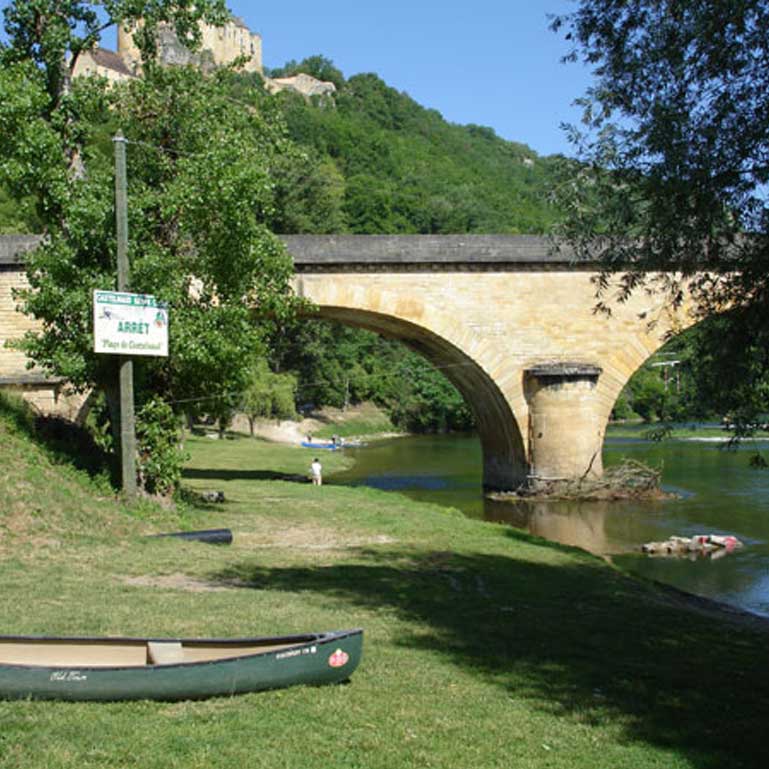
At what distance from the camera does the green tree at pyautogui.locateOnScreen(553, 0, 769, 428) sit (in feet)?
23.6

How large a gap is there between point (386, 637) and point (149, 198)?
26.7 feet

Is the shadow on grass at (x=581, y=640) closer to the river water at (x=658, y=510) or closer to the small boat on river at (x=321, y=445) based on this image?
the river water at (x=658, y=510)

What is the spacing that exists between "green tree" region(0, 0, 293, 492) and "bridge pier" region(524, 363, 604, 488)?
1043 centimetres

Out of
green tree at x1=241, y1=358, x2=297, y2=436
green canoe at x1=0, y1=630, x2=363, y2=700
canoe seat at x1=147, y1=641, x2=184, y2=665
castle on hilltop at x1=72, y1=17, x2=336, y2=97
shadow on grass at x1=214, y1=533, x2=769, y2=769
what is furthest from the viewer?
castle on hilltop at x1=72, y1=17, x2=336, y2=97

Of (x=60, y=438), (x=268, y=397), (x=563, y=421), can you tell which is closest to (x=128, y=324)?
(x=60, y=438)

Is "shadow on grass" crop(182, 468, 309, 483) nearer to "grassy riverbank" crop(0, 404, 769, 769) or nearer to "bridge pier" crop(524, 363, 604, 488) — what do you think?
"bridge pier" crop(524, 363, 604, 488)

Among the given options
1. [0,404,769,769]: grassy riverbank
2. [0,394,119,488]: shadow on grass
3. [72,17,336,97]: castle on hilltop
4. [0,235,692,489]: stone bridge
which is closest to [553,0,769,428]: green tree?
[0,404,769,769]: grassy riverbank

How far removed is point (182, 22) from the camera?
14266 mm

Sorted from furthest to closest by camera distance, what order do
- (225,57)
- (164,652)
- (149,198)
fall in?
1. (225,57)
2. (149,198)
3. (164,652)

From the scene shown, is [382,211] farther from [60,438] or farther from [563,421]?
[60,438]

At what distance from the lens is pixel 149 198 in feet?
43.2

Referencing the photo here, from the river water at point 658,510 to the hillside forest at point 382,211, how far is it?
2583mm

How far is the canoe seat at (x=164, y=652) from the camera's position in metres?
5.20

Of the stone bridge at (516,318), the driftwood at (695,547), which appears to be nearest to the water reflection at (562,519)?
the driftwood at (695,547)
